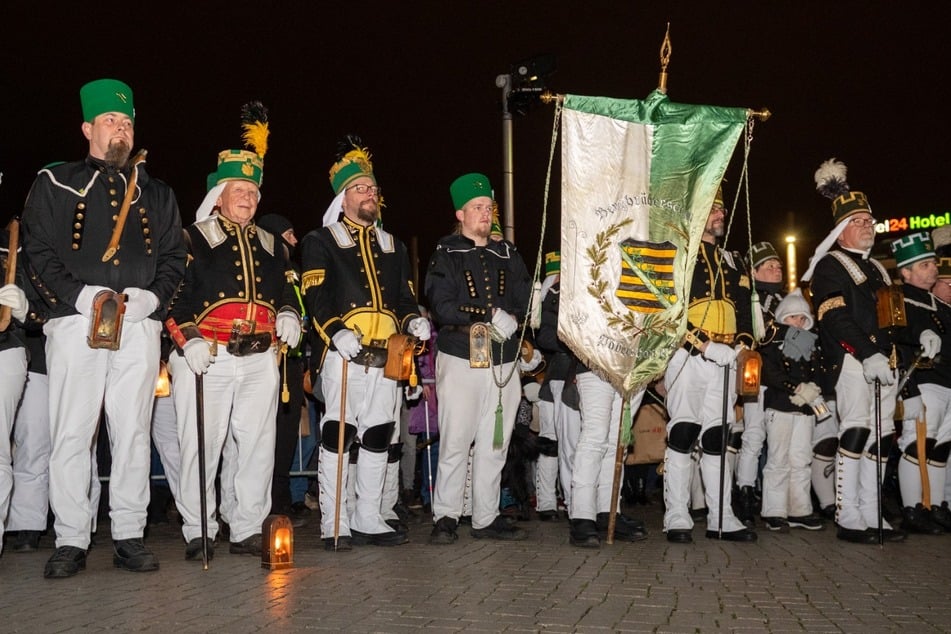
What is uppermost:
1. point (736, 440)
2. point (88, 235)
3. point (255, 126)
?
point (255, 126)

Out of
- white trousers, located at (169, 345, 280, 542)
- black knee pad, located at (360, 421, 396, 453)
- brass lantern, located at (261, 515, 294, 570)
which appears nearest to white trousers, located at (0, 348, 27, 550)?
white trousers, located at (169, 345, 280, 542)

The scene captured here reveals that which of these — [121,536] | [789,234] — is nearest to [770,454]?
[121,536]

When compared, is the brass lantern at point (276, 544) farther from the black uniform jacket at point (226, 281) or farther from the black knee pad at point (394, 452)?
the black knee pad at point (394, 452)

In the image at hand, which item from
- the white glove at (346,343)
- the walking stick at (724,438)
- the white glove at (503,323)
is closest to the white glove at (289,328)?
the white glove at (346,343)

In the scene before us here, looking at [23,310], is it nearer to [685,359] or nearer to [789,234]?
[685,359]

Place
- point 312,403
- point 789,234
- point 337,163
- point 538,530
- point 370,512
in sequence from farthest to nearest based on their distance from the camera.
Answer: point 789,234
point 312,403
point 538,530
point 337,163
point 370,512

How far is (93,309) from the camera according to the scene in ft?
20.8

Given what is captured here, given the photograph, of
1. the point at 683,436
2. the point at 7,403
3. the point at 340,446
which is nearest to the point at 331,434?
the point at 340,446

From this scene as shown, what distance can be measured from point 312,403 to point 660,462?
143 inches

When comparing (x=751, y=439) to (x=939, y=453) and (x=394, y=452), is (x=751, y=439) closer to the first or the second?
(x=939, y=453)

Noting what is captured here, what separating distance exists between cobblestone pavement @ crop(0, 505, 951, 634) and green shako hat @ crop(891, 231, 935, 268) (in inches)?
118

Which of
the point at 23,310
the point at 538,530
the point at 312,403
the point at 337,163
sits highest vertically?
the point at 337,163

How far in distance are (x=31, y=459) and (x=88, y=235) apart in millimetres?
2297

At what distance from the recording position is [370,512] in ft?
26.1
